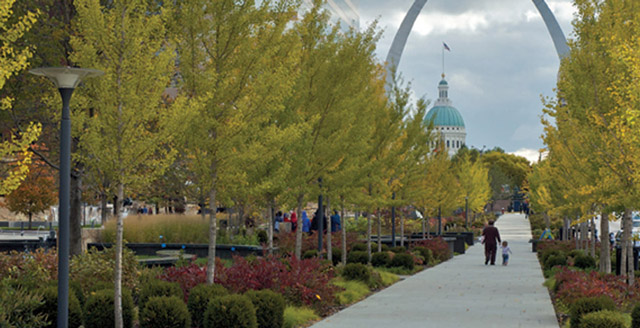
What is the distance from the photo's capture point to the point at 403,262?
2556 centimetres

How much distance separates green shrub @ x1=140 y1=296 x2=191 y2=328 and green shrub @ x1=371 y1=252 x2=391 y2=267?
46.3ft

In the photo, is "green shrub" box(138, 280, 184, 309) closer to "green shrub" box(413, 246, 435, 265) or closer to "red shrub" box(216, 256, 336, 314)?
"red shrub" box(216, 256, 336, 314)

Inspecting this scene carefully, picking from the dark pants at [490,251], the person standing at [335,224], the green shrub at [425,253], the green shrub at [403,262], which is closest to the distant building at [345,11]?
the person standing at [335,224]

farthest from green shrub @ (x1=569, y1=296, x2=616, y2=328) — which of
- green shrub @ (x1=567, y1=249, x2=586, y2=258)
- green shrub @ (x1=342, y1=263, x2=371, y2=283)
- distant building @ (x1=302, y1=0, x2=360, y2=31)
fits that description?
distant building @ (x1=302, y1=0, x2=360, y2=31)

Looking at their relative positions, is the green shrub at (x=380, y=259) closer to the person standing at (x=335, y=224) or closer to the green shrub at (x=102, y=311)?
the person standing at (x=335, y=224)

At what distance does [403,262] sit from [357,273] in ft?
18.4

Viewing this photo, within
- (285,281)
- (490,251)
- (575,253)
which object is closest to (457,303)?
(285,281)

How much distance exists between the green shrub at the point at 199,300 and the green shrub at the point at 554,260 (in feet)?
49.2

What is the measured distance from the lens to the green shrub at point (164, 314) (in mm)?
11867

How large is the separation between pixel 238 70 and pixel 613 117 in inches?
303

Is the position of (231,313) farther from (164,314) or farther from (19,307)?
(19,307)

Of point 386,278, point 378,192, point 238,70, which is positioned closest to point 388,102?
point 378,192

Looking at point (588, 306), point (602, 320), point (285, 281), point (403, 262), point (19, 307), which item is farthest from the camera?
point (403, 262)

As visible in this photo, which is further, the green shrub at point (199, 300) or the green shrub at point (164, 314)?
the green shrub at point (199, 300)
